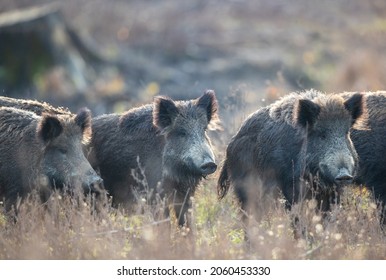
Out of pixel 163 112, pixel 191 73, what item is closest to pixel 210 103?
pixel 163 112

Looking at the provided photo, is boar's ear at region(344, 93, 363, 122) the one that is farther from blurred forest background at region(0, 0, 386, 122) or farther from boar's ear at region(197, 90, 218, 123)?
blurred forest background at region(0, 0, 386, 122)

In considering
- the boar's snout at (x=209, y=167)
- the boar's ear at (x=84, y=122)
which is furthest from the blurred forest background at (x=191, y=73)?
the boar's ear at (x=84, y=122)

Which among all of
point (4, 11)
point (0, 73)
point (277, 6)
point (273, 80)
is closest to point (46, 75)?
point (0, 73)

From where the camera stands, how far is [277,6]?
35.6 metres

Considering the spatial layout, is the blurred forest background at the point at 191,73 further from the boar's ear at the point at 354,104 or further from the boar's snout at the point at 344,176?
the boar's ear at the point at 354,104

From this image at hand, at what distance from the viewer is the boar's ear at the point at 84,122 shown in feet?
31.4

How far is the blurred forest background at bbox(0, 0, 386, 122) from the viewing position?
64.9 ft

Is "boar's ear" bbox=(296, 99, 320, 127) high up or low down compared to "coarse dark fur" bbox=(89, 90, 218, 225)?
up

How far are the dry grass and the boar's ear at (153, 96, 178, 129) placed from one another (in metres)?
1.21

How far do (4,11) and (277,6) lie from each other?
15049 millimetres

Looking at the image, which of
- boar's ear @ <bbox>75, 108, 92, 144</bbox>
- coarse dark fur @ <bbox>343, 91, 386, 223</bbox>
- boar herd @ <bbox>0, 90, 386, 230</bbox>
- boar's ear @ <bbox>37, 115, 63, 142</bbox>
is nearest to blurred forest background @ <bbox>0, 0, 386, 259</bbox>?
coarse dark fur @ <bbox>343, 91, 386, 223</bbox>

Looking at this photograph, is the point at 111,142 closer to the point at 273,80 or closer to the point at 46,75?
the point at 46,75

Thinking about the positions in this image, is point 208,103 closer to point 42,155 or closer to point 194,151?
point 194,151

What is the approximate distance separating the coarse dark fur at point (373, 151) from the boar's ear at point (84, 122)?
9.06 feet
